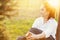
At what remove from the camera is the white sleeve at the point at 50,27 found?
99 cm

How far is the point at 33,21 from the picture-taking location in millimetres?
999

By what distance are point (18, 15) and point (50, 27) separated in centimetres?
27

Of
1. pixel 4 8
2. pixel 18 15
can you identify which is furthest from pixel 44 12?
pixel 4 8

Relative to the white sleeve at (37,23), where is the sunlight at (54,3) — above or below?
above

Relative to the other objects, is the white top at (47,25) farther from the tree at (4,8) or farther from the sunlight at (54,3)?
the tree at (4,8)

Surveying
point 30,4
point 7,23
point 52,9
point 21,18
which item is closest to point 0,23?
point 7,23

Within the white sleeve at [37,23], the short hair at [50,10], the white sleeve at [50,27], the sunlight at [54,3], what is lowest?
the white sleeve at [50,27]

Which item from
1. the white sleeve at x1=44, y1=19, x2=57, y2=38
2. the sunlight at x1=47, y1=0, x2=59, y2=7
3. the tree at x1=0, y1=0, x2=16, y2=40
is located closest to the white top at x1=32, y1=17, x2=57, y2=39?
the white sleeve at x1=44, y1=19, x2=57, y2=38

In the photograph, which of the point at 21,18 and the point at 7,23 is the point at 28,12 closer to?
the point at 21,18

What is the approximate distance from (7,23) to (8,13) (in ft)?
0.26

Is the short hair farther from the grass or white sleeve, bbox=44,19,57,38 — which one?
the grass

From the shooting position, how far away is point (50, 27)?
3.28 feet

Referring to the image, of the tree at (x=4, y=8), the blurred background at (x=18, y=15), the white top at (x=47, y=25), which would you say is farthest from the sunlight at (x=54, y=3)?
the tree at (x=4, y=8)

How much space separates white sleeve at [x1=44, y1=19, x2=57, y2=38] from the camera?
0.99 metres
